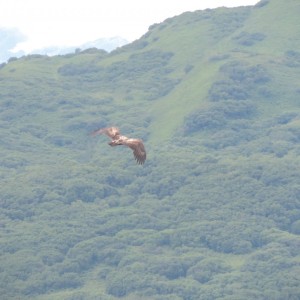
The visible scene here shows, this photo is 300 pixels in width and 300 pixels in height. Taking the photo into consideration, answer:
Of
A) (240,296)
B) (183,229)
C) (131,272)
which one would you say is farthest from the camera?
(183,229)

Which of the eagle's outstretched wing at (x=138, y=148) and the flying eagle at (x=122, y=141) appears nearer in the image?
the flying eagle at (x=122, y=141)

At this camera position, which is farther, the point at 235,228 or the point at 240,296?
the point at 235,228

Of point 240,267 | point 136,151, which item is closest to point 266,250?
point 240,267

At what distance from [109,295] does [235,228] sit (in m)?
26.8

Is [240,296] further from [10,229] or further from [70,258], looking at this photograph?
[10,229]

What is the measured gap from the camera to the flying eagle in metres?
47.8

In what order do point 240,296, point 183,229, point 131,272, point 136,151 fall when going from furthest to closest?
point 183,229 → point 131,272 → point 240,296 → point 136,151

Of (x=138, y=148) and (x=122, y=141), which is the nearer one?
(x=122, y=141)

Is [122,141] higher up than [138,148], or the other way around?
[122,141]

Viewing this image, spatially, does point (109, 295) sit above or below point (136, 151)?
below

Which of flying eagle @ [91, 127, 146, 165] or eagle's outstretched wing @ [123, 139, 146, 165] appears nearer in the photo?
flying eagle @ [91, 127, 146, 165]

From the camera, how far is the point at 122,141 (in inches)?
1880

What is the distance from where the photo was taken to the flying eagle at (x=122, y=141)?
47812mm

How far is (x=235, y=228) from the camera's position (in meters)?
195
